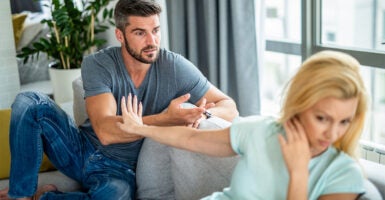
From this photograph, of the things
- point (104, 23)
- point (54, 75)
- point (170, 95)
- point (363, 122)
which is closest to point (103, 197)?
point (170, 95)

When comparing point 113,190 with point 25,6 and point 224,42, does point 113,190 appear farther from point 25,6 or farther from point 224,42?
point 25,6

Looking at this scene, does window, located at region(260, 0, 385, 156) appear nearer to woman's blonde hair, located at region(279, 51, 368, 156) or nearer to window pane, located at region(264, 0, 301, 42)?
window pane, located at region(264, 0, 301, 42)

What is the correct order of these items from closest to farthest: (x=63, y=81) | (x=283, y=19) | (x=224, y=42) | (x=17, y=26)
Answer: (x=224, y=42)
(x=63, y=81)
(x=283, y=19)
(x=17, y=26)

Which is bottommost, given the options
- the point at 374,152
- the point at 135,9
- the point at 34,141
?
the point at 374,152

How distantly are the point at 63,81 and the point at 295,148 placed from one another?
106 inches

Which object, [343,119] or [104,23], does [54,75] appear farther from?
[343,119]

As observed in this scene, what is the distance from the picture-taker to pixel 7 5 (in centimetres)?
383

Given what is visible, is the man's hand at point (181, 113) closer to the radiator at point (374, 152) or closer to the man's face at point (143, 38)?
the man's face at point (143, 38)

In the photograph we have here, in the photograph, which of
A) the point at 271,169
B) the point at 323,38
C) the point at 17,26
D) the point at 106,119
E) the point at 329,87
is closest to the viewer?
the point at 329,87

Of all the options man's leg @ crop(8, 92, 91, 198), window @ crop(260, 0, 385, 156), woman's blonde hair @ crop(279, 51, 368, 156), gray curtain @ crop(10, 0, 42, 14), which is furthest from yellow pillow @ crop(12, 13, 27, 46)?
woman's blonde hair @ crop(279, 51, 368, 156)

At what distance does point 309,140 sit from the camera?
4.88 feet

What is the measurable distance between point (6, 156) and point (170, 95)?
2.86 ft

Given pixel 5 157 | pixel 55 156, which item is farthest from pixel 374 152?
pixel 5 157

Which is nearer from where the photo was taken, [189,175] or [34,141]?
[189,175]
